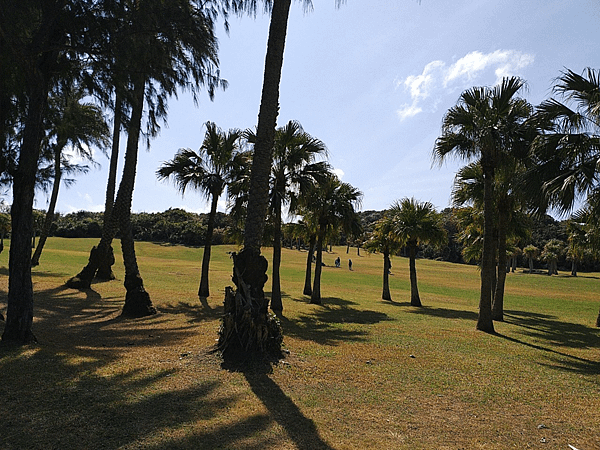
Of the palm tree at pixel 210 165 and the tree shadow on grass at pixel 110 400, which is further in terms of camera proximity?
the palm tree at pixel 210 165

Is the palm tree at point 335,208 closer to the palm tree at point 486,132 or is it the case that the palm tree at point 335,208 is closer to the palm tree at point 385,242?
the palm tree at point 385,242

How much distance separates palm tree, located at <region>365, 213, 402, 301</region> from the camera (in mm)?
24078

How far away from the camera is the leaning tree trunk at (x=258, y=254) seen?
24.2 feet

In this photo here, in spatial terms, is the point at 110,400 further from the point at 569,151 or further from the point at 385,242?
the point at 385,242

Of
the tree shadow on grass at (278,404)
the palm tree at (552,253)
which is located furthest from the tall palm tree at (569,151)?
the palm tree at (552,253)

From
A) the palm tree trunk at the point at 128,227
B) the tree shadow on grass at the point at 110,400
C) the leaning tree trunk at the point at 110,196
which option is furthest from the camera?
the leaning tree trunk at the point at 110,196

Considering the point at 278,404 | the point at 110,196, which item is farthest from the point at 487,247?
the point at 110,196

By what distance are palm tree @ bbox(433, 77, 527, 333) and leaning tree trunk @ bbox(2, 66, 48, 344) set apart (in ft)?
36.8

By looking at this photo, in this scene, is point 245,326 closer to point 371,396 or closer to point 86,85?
point 371,396

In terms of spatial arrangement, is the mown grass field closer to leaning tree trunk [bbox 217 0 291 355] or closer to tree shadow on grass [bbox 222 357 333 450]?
tree shadow on grass [bbox 222 357 333 450]

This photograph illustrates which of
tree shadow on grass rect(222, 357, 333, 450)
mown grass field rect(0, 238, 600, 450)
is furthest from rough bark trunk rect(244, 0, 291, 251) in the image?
mown grass field rect(0, 238, 600, 450)

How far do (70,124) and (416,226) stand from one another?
17268 millimetres

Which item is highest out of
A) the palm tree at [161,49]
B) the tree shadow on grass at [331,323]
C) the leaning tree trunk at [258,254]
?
the palm tree at [161,49]

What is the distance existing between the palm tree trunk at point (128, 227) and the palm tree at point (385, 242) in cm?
1490
